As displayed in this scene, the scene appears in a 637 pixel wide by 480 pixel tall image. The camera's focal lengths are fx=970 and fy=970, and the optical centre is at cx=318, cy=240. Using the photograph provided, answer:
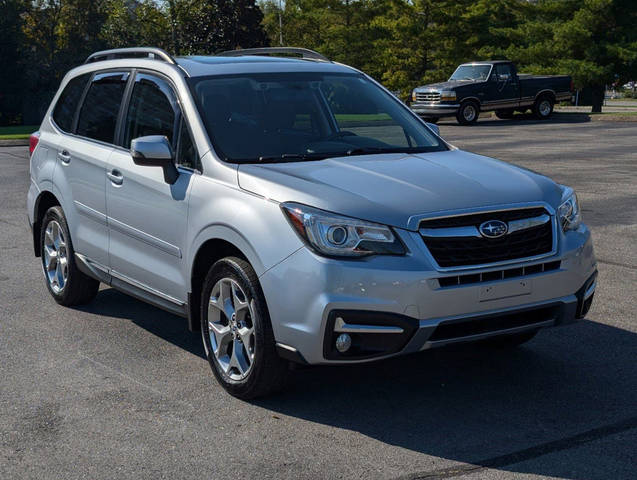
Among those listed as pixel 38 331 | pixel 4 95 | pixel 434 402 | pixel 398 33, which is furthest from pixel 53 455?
pixel 4 95

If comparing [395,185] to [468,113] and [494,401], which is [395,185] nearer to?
[494,401]


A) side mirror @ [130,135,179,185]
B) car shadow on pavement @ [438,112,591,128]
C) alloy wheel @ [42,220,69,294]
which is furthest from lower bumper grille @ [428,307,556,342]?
Result: car shadow on pavement @ [438,112,591,128]

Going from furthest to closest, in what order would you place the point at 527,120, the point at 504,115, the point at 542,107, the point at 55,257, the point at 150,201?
the point at 504,115 → the point at 527,120 → the point at 542,107 → the point at 55,257 → the point at 150,201

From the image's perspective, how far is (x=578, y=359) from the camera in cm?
589

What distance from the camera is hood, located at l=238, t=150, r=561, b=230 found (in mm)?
4770

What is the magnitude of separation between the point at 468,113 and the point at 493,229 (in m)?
29.0

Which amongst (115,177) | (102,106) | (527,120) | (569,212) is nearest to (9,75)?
(527,120)

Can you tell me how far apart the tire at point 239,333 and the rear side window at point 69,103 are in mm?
2666

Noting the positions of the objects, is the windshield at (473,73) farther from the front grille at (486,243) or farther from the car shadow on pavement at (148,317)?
the front grille at (486,243)

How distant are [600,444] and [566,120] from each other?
31.7 m

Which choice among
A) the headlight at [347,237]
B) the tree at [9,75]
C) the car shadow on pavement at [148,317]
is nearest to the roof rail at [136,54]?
the car shadow on pavement at [148,317]

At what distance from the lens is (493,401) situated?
515 centimetres

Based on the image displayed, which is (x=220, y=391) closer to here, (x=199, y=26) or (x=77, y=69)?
(x=77, y=69)

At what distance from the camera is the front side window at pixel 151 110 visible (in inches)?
237
